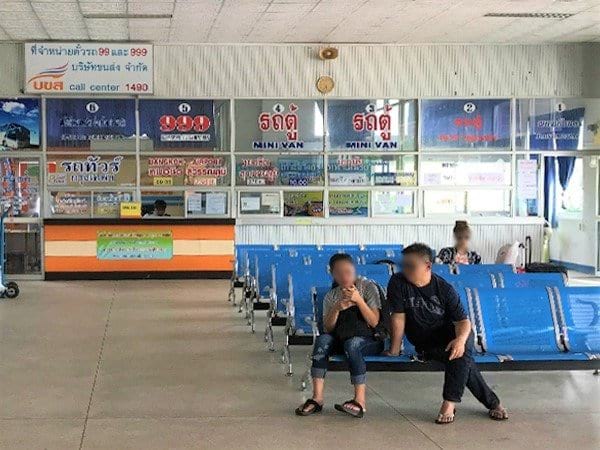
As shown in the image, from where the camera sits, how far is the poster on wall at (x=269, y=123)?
689 inches

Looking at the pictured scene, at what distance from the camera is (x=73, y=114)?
56.4 ft

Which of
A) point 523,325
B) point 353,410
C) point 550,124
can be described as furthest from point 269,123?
point 353,410

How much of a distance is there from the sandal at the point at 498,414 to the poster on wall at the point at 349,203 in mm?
11204

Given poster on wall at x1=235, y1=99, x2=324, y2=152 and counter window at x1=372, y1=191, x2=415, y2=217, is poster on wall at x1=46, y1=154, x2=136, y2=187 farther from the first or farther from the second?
counter window at x1=372, y1=191, x2=415, y2=217

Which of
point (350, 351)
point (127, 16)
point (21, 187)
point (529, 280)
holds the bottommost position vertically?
point (350, 351)

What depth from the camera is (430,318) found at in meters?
6.73

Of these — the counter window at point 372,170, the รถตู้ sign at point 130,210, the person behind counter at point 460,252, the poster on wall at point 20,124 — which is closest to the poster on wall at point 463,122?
Answer: the counter window at point 372,170

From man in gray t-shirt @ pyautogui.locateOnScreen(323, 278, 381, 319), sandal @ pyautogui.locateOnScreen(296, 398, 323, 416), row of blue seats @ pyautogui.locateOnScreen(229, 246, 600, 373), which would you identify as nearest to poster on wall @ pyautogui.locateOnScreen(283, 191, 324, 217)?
row of blue seats @ pyautogui.locateOnScreen(229, 246, 600, 373)

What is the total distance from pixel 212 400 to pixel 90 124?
10.9 meters

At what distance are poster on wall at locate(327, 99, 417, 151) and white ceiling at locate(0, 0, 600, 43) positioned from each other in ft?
3.94

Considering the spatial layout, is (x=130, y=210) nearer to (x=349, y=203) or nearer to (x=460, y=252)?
(x=349, y=203)

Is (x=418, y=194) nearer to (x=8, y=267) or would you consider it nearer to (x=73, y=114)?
(x=73, y=114)

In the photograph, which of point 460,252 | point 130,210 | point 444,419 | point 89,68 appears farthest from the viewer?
point 130,210

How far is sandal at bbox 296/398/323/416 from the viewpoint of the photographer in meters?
6.68
